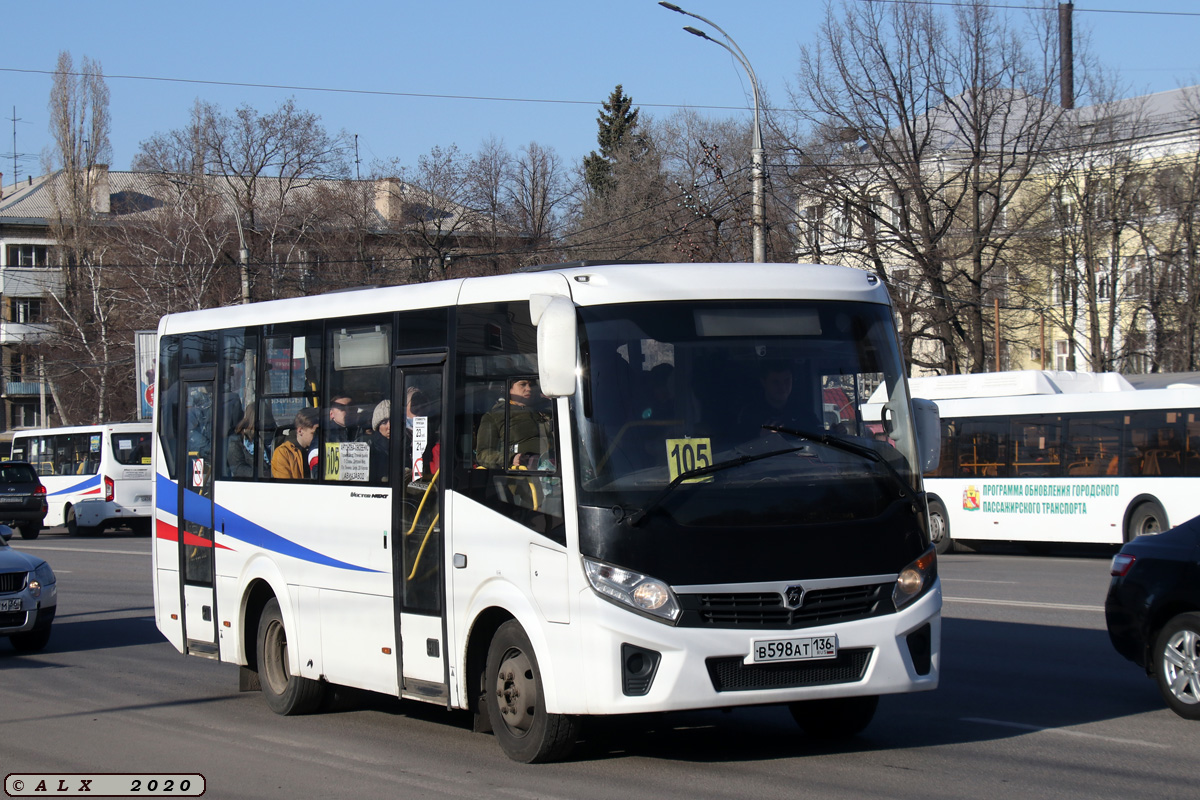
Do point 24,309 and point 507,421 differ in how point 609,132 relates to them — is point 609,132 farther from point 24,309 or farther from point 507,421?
point 507,421

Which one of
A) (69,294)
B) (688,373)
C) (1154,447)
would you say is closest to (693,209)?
(1154,447)

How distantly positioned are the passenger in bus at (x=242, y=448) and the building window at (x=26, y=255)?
287 feet

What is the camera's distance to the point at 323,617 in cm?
897

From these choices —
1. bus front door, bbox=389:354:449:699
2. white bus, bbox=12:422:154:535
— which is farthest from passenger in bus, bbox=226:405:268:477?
white bus, bbox=12:422:154:535

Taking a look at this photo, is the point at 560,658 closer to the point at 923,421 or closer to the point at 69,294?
the point at 923,421

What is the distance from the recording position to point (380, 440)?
8.52 metres

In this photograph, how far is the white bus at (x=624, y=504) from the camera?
675 cm

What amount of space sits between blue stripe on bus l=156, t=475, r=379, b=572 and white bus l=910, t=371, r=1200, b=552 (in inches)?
569

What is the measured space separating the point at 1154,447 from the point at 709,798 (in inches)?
719

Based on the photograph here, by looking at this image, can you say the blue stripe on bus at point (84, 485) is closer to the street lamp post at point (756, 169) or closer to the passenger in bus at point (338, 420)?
the street lamp post at point (756, 169)

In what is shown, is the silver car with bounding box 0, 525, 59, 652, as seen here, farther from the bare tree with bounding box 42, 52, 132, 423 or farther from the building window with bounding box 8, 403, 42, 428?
the building window with bounding box 8, 403, 42, 428

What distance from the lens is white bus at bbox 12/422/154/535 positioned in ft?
118

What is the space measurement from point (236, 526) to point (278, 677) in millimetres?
1161

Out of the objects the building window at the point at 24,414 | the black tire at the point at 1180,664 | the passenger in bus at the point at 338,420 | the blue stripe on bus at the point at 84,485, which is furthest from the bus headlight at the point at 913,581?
the building window at the point at 24,414
